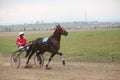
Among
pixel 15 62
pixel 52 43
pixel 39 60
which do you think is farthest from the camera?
pixel 39 60

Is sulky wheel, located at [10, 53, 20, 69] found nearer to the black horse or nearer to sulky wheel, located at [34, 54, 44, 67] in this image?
sulky wheel, located at [34, 54, 44, 67]

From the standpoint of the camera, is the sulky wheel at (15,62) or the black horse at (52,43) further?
the sulky wheel at (15,62)

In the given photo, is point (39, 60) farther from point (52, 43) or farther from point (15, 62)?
point (52, 43)

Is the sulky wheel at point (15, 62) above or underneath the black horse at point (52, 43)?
underneath

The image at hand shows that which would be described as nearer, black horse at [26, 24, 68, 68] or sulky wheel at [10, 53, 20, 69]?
black horse at [26, 24, 68, 68]

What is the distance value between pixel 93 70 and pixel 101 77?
2.16 m

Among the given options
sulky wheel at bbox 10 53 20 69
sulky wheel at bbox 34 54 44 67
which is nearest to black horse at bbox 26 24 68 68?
sulky wheel at bbox 34 54 44 67

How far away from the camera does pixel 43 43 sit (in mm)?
17188

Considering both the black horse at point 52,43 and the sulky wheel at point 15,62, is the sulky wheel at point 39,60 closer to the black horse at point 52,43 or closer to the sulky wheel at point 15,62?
the black horse at point 52,43

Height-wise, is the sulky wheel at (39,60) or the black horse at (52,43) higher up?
the black horse at (52,43)

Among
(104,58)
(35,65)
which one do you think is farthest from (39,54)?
(104,58)

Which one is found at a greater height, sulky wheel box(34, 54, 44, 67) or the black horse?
the black horse

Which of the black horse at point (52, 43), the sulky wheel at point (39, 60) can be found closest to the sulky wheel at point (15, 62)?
the sulky wheel at point (39, 60)

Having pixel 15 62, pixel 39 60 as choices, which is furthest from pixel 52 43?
pixel 15 62
